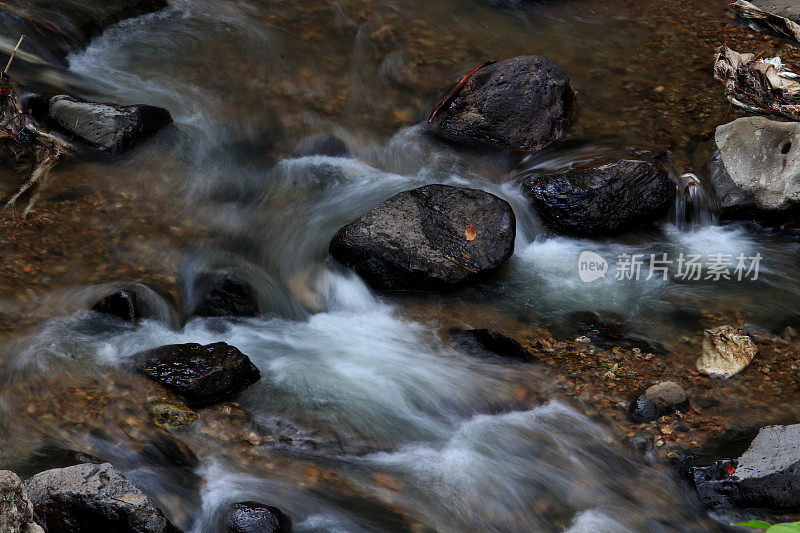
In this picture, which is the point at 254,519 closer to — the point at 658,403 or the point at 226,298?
the point at 226,298

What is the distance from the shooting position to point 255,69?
773cm

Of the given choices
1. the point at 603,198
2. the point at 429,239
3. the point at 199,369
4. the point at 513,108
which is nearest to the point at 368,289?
the point at 429,239

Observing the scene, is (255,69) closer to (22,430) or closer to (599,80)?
(599,80)

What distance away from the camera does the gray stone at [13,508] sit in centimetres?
229

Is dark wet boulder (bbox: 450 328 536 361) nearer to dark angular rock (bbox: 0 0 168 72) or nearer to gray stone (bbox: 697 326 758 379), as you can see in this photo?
gray stone (bbox: 697 326 758 379)

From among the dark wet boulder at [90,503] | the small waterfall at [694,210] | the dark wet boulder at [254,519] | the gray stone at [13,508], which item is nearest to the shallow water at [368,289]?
the small waterfall at [694,210]

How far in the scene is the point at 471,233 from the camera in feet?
19.2

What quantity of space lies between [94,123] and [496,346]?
13.8 ft

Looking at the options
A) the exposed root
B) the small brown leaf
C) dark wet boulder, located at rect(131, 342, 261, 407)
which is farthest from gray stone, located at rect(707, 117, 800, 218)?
the exposed root

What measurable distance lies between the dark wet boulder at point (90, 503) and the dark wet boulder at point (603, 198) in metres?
4.36

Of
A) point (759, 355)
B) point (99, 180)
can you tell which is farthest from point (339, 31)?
point (759, 355)

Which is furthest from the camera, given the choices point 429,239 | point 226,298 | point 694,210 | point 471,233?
point 694,210

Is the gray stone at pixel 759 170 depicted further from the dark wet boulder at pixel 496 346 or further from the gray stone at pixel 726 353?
the dark wet boulder at pixel 496 346

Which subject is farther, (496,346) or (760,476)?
(496,346)
